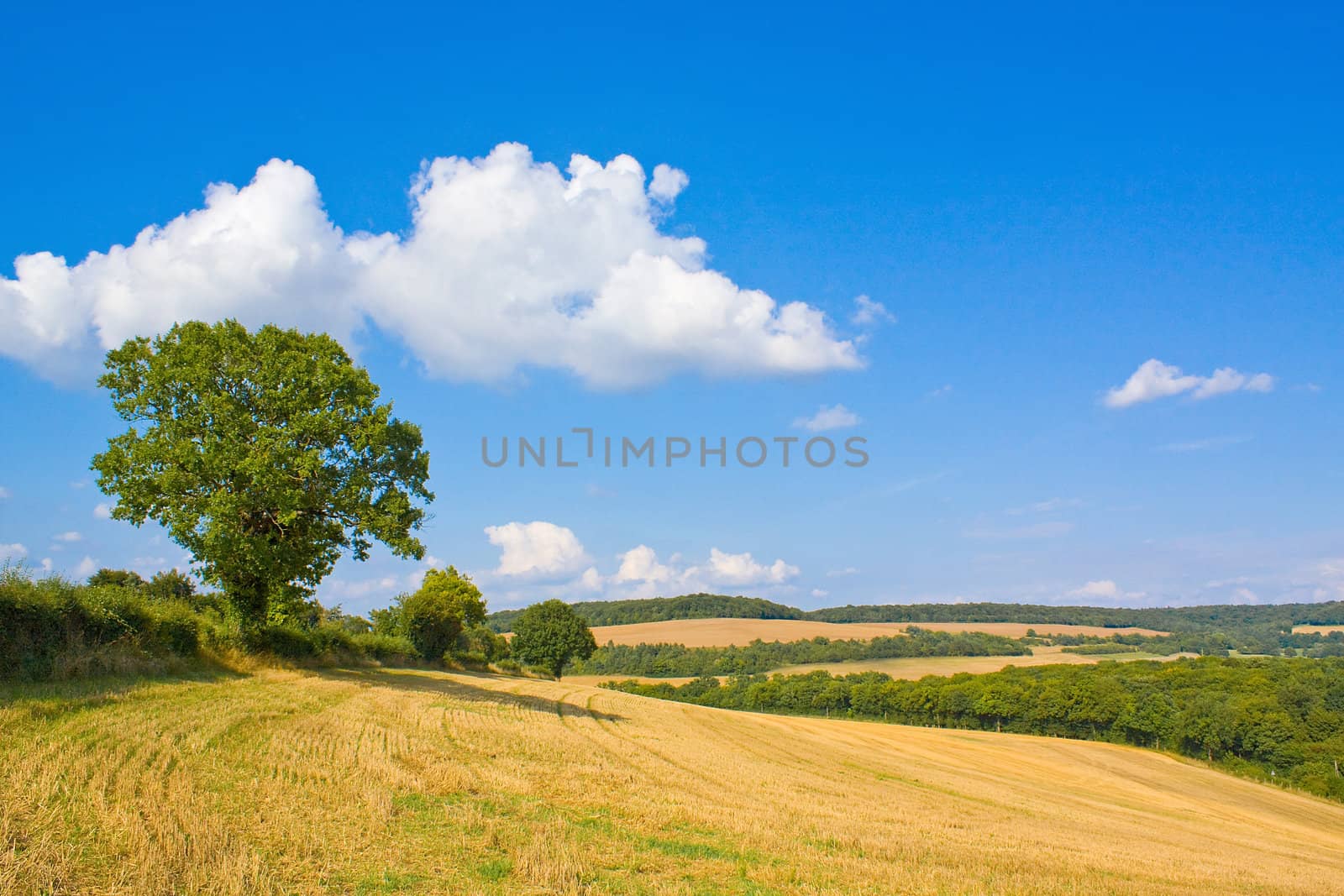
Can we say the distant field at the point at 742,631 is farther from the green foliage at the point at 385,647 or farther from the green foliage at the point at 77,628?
the green foliage at the point at 77,628

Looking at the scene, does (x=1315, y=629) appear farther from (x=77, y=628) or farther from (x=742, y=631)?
(x=77, y=628)

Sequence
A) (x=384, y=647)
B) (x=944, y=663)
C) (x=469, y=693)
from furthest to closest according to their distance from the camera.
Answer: (x=944, y=663) → (x=384, y=647) → (x=469, y=693)

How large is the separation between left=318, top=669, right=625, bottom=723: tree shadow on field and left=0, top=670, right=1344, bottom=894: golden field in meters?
2.52

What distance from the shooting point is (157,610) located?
23.2 m

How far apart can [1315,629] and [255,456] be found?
245793 millimetres

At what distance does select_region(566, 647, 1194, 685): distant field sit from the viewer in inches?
4692

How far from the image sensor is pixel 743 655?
434 ft

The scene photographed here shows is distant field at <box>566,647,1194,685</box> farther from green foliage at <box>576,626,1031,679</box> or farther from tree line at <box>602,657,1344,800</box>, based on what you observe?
tree line at <box>602,657,1344,800</box>

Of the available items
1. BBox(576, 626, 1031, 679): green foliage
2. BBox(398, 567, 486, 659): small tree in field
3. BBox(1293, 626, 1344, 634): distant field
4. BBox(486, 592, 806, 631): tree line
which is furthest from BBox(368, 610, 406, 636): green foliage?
BBox(1293, 626, 1344, 634): distant field

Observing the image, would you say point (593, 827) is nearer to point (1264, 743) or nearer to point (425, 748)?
point (425, 748)

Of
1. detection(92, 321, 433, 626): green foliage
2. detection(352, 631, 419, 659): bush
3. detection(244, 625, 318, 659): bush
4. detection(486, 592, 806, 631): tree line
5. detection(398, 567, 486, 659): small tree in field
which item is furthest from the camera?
detection(486, 592, 806, 631): tree line

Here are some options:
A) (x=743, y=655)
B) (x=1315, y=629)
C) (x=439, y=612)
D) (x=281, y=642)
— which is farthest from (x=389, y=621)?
(x=1315, y=629)

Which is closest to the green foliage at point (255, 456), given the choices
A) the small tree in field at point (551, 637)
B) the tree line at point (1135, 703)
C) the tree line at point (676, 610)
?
the small tree in field at point (551, 637)

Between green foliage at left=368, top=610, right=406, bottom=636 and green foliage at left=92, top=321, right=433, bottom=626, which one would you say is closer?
green foliage at left=92, top=321, right=433, bottom=626
